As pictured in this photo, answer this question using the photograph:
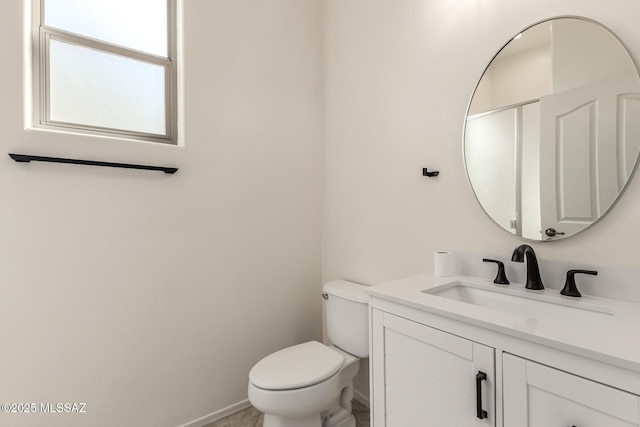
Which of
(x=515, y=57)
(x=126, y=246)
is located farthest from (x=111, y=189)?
(x=515, y=57)

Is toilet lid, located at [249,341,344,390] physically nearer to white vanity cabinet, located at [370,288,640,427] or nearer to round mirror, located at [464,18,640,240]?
white vanity cabinet, located at [370,288,640,427]

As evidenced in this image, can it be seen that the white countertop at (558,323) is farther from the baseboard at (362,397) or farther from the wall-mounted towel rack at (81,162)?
the wall-mounted towel rack at (81,162)

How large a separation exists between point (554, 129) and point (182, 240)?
68.9 inches

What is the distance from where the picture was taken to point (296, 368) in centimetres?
143

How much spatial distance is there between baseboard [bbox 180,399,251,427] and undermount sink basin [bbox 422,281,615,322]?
1414mm

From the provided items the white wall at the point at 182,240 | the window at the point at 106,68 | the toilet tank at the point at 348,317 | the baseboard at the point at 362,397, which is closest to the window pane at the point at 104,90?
the window at the point at 106,68

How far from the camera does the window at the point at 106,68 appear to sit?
1.40 m

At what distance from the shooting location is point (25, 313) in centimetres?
129

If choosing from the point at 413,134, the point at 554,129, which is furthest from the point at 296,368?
the point at 554,129

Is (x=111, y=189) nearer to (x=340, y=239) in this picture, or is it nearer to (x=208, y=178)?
(x=208, y=178)

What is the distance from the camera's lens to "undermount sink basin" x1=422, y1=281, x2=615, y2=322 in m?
0.91

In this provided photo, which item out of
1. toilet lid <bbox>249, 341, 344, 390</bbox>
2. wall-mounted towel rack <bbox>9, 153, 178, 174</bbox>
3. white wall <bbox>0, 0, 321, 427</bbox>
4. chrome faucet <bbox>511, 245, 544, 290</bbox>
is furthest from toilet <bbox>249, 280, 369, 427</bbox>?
wall-mounted towel rack <bbox>9, 153, 178, 174</bbox>

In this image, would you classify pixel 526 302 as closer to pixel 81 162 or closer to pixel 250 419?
pixel 250 419

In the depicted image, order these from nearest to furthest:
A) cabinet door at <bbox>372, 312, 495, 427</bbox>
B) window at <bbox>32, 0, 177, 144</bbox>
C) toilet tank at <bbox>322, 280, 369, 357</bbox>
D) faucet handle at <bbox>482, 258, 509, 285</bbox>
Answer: cabinet door at <bbox>372, 312, 495, 427</bbox> → faucet handle at <bbox>482, 258, 509, 285</bbox> → window at <bbox>32, 0, 177, 144</bbox> → toilet tank at <bbox>322, 280, 369, 357</bbox>
